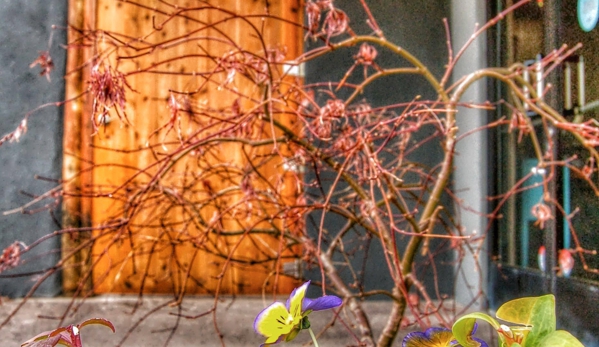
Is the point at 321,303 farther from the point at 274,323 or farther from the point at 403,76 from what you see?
the point at 403,76

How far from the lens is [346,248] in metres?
2.56

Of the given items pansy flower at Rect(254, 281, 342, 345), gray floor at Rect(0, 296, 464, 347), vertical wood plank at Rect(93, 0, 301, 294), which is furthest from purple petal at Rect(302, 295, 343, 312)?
vertical wood plank at Rect(93, 0, 301, 294)

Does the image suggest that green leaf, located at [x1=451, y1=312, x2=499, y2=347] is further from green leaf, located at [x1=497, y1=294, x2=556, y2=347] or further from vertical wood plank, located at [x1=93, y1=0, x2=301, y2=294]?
vertical wood plank, located at [x1=93, y1=0, x2=301, y2=294]

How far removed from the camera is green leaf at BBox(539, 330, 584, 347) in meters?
0.40

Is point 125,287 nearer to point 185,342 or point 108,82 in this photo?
point 185,342

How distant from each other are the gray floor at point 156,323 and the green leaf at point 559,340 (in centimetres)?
104

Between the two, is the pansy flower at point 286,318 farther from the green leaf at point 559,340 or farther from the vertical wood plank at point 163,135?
the vertical wood plank at point 163,135

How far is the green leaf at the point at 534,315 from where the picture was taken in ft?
1.42

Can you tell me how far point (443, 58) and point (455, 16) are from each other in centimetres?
21

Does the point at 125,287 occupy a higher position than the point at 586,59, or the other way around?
the point at 586,59

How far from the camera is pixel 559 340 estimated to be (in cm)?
41

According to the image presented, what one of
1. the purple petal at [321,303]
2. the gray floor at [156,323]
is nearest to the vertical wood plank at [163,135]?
the gray floor at [156,323]

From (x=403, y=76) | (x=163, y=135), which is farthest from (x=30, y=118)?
(x=403, y=76)

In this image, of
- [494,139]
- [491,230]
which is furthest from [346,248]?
[494,139]
